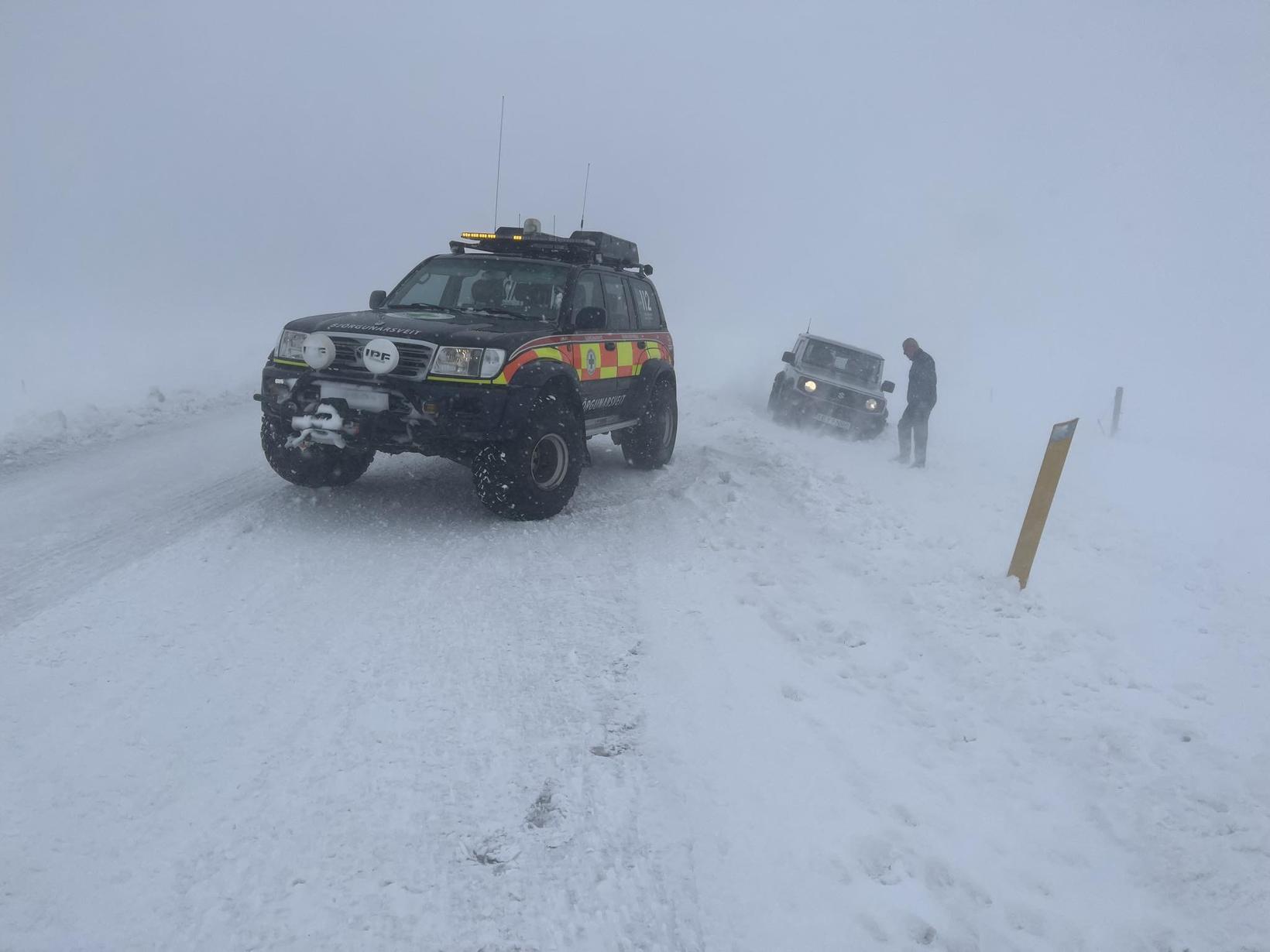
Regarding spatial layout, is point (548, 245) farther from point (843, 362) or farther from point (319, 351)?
point (843, 362)

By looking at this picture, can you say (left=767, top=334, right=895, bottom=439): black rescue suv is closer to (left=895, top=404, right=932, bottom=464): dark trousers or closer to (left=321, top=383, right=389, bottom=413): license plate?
(left=895, top=404, right=932, bottom=464): dark trousers

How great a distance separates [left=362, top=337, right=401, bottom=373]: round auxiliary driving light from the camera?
17.4 feet

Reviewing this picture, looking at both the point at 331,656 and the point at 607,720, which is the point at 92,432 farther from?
the point at 607,720

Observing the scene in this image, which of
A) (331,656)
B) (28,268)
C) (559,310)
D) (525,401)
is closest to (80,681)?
(331,656)

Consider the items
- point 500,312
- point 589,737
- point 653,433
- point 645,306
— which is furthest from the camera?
point 645,306

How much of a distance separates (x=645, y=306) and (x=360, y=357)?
352 centimetres

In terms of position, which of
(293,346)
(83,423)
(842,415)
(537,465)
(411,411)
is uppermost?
(293,346)

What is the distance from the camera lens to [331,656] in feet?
12.0

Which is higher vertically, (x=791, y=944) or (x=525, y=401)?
(x=525, y=401)

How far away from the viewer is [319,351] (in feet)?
17.7

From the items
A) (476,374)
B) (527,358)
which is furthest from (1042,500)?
(476,374)

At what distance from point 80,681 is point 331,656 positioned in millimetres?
906

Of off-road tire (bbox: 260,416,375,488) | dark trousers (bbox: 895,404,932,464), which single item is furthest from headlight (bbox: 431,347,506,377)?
dark trousers (bbox: 895,404,932,464)

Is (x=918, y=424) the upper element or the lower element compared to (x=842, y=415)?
upper
